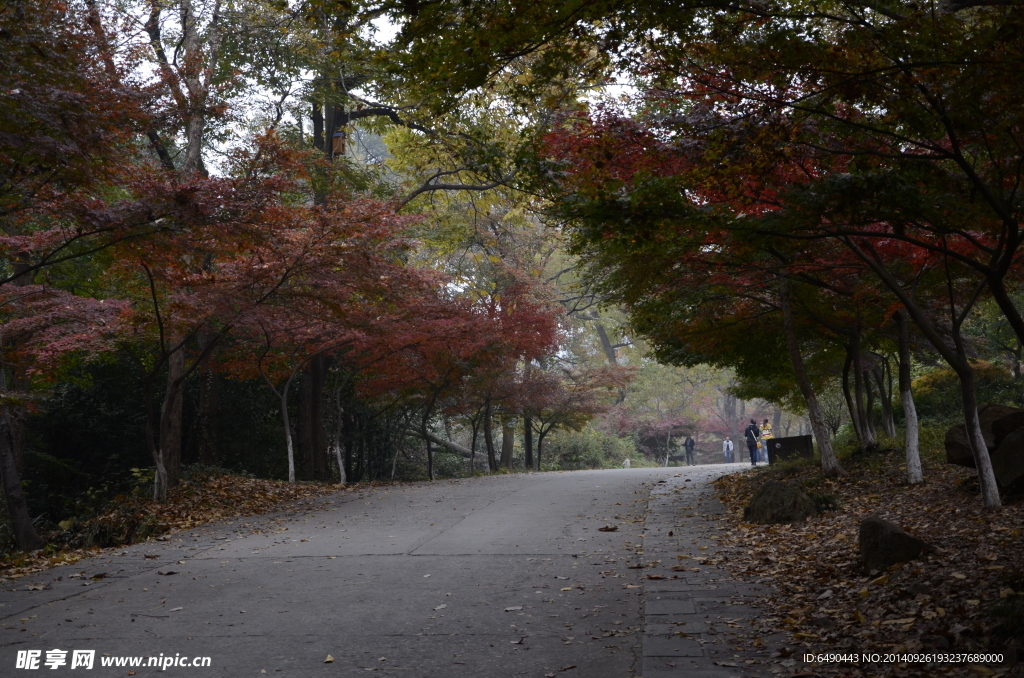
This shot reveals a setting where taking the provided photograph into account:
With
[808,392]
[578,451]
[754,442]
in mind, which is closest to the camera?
[808,392]

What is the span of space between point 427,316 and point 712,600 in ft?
39.5

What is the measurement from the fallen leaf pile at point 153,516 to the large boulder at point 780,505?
787 cm

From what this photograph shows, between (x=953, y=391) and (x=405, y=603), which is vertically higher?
(x=953, y=391)

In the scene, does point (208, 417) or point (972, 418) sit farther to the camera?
point (208, 417)

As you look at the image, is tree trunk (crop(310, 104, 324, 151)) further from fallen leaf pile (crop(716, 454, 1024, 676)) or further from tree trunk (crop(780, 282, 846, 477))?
fallen leaf pile (crop(716, 454, 1024, 676))

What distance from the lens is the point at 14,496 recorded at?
415 inches

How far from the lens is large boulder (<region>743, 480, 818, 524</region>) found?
9.16m

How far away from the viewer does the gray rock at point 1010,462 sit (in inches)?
307

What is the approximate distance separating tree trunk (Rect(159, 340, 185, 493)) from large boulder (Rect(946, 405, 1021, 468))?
11383 mm

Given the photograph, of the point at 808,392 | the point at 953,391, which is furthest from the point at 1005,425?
the point at 953,391

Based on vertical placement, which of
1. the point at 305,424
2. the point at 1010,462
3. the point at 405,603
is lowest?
the point at 405,603

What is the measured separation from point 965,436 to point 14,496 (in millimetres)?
12308

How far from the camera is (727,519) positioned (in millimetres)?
9961

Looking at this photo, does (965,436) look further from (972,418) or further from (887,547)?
(887,547)
